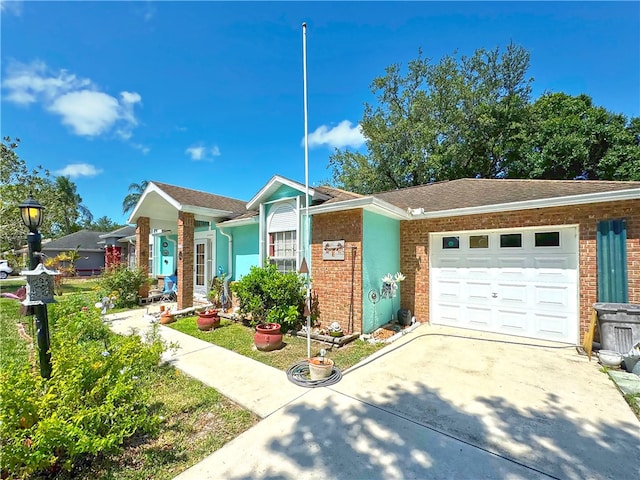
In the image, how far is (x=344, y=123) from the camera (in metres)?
23.3

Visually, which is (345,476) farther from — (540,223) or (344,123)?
(344,123)

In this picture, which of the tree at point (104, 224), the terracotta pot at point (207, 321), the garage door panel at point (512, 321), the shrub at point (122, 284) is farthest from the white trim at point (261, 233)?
the tree at point (104, 224)

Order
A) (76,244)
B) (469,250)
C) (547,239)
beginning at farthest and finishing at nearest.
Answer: (76,244), (469,250), (547,239)

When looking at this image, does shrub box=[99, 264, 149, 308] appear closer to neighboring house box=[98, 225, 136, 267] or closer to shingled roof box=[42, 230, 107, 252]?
neighboring house box=[98, 225, 136, 267]

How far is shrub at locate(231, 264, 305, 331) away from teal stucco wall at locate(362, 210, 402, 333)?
1823mm

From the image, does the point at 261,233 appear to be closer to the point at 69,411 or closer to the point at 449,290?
the point at 449,290

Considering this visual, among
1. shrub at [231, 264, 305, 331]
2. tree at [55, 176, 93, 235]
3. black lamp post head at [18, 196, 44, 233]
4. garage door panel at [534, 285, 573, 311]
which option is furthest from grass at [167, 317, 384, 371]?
tree at [55, 176, 93, 235]

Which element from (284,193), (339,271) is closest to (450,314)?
(339,271)

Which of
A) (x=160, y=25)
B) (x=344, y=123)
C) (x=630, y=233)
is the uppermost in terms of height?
(x=344, y=123)

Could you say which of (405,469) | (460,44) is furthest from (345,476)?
(460,44)

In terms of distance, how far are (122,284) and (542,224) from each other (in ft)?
46.3

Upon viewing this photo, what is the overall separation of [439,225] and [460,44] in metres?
19.8

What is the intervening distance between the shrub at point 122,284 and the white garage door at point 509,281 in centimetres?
1138

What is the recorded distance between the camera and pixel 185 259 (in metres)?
9.65
